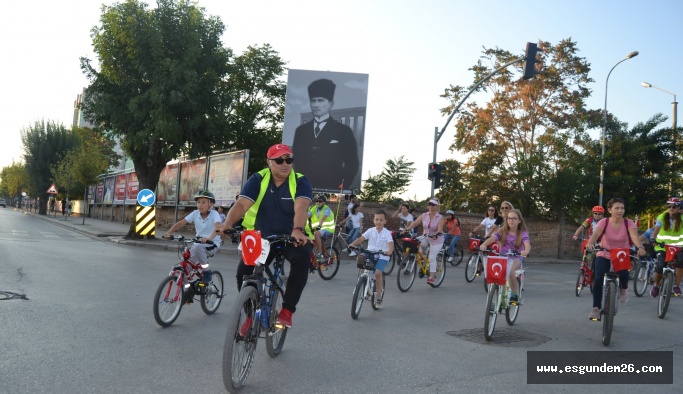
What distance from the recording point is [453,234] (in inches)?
642

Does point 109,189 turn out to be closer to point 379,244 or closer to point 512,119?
point 512,119

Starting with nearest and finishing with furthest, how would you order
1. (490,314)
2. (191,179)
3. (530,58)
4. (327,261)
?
(490,314)
(327,261)
(530,58)
(191,179)

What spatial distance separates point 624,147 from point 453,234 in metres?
18.6

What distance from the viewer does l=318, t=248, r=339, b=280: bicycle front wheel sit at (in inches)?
509

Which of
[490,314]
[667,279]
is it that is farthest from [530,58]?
[490,314]

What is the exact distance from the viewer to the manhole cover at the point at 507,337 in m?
6.81

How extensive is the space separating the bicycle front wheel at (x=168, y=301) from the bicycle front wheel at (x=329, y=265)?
5.97 meters

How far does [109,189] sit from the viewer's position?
49.5 metres

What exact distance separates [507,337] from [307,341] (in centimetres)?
248

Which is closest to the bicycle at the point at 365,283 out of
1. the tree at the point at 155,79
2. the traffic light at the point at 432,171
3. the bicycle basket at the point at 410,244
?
the bicycle basket at the point at 410,244

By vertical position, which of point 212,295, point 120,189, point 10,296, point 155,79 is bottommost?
point 10,296

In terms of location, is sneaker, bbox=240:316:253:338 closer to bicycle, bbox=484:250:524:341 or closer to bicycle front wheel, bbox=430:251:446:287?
bicycle, bbox=484:250:524:341

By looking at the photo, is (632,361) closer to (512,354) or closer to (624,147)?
(512,354)

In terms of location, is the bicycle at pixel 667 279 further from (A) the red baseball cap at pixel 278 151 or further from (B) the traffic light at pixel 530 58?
(B) the traffic light at pixel 530 58
